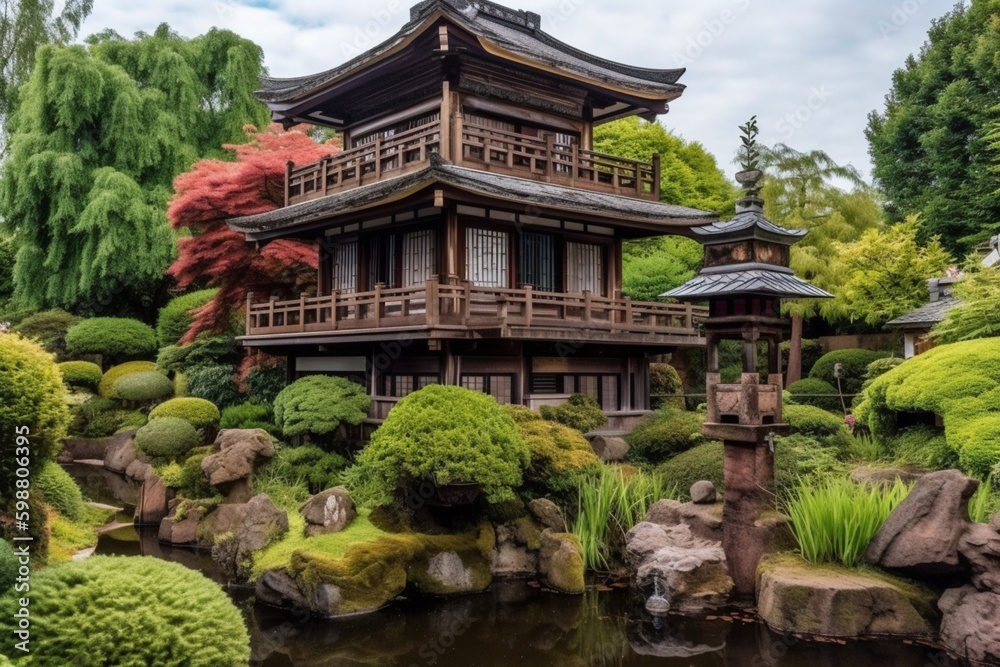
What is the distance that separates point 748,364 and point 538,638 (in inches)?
177

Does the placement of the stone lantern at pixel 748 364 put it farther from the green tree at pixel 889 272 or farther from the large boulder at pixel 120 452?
the large boulder at pixel 120 452

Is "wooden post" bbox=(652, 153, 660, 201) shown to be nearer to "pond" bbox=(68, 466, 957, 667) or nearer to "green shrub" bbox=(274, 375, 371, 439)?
"green shrub" bbox=(274, 375, 371, 439)

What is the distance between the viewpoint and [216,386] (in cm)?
2105

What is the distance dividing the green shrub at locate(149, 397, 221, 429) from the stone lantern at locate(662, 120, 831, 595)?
12530mm

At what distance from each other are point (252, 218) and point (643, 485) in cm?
1138

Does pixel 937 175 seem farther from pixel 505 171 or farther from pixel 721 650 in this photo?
pixel 721 650

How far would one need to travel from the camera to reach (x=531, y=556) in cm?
1205

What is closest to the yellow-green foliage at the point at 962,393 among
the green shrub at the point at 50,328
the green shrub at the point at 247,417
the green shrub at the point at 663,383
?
the green shrub at the point at 663,383

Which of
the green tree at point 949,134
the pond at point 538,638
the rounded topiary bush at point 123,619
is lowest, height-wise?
the pond at point 538,638

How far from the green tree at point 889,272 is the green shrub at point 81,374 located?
76.6 ft

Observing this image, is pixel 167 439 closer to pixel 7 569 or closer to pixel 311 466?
pixel 311 466

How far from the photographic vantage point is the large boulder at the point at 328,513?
11.5 metres

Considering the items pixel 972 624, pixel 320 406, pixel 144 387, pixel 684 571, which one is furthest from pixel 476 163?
pixel 144 387

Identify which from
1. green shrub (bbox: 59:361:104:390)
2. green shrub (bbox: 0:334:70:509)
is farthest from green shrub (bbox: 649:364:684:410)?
green shrub (bbox: 59:361:104:390)
